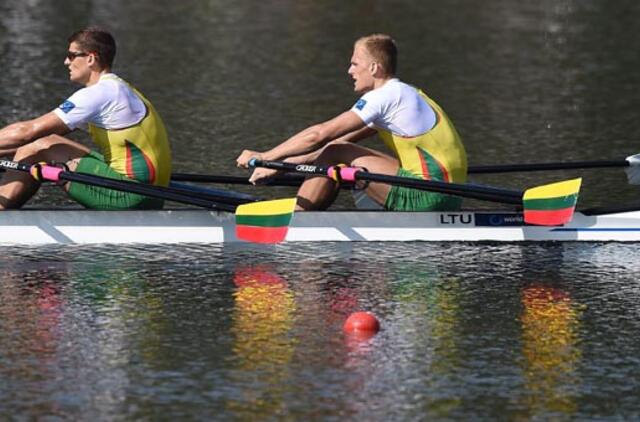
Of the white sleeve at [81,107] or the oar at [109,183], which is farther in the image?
the white sleeve at [81,107]

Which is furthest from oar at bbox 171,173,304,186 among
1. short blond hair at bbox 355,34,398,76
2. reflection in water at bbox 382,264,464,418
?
reflection in water at bbox 382,264,464,418

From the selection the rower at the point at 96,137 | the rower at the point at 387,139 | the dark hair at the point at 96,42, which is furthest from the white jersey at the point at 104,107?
the rower at the point at 387,139

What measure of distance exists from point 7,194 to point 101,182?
0.73m

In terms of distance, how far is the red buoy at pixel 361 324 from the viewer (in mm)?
9383

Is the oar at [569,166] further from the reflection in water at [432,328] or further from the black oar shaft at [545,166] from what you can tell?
the reflection in water at [432,328]

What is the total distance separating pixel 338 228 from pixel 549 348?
2.88 metres

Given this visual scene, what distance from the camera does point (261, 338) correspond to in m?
9.26

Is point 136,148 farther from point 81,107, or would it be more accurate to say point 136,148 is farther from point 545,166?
point 545,166

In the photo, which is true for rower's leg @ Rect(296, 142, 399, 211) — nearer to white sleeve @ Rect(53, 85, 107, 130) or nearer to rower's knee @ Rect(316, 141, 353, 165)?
rower's knee @ Rect(316, 141, 353, 165)

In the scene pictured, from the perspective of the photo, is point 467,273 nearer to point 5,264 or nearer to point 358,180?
point 358,180

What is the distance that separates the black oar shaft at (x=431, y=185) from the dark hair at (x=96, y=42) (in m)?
1.33

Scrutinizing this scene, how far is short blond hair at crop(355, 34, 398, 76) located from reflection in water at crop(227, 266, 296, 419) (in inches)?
63.1

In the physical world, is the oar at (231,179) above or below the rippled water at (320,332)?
above

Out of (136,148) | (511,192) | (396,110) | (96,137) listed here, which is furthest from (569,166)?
(96,137)
